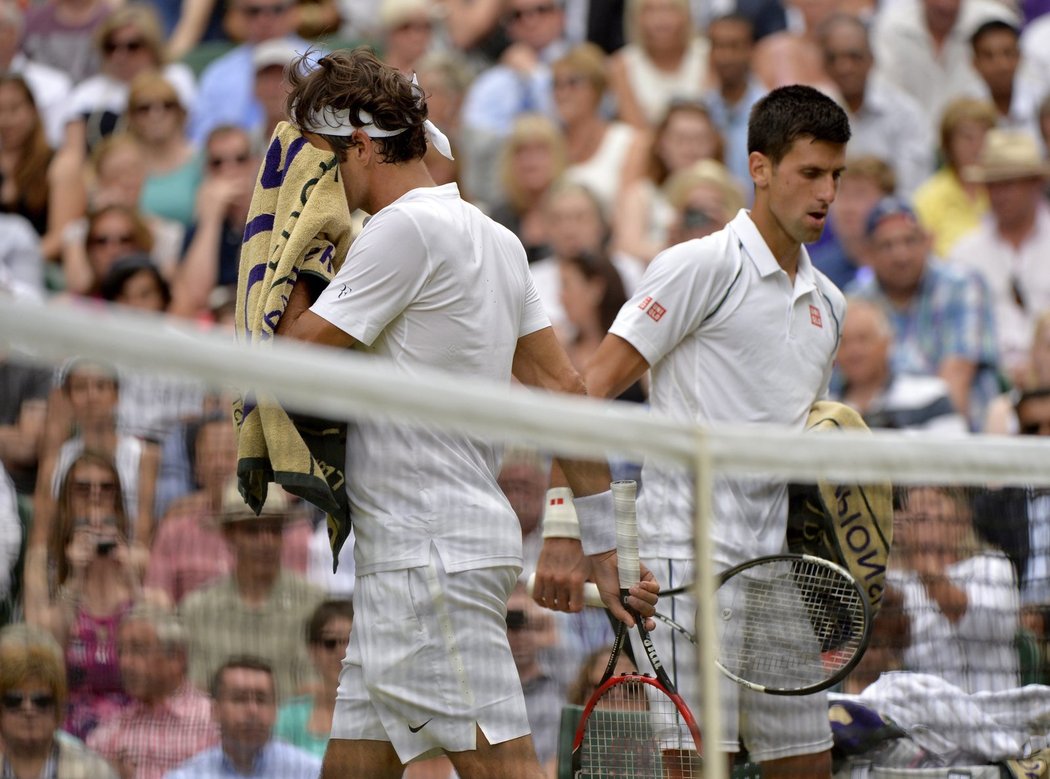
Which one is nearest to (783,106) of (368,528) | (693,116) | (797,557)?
(797,557)

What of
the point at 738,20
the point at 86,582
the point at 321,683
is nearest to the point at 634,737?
the point at 321,683

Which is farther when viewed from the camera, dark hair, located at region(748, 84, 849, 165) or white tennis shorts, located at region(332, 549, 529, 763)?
dark hair, located at region(748, 84, 849, 165)

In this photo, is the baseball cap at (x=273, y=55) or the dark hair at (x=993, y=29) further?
the baseball cap at (x=273, y=55)

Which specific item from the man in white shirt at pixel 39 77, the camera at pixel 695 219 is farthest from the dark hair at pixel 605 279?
the man in white shirt at pixel 39 77

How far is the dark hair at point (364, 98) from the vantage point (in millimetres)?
4324

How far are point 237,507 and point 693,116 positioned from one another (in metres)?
6.54

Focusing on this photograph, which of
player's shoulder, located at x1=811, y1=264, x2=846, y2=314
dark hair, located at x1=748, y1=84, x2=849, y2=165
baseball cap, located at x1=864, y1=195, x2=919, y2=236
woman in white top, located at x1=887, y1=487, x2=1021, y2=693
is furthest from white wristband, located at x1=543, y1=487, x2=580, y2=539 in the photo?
baseball cap, located at x1=864, y1=195, x2=919, y2=236

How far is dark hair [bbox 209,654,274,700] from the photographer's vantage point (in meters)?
3.91

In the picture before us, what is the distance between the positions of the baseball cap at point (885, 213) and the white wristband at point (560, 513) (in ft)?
16.3

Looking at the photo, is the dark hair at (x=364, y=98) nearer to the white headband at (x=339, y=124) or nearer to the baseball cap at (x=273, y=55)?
the white headband at (x=339, y=124)

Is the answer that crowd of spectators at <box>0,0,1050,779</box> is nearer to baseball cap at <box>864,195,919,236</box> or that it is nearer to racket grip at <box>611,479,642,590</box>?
baseball cap at <box>864,195,919,236</box>

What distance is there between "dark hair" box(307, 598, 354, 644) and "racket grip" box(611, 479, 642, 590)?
722 mm

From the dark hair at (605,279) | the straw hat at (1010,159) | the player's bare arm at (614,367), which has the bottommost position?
the player's bare arm at (614,367)

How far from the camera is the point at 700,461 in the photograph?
4.02 metres
